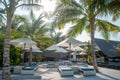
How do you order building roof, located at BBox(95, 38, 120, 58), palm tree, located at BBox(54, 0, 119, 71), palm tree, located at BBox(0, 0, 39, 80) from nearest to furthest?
palm tree, located at BBox(0, 0, 39, 80)
palm tree, located at BBox(54, 0, 119, 71)
building roof, located at BBox(95, 38, 120, 58)

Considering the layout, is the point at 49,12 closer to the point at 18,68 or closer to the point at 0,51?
the point at 18,68

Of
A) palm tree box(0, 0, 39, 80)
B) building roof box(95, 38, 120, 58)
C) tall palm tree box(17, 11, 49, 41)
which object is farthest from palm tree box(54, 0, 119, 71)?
tall palm tree box(17, 11, 49, 41)

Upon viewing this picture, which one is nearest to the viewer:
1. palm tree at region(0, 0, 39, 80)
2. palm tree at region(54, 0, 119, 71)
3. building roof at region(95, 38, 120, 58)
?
palm tree at region(0, 0, 39, 80)

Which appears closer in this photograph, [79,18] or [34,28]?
[79,18]

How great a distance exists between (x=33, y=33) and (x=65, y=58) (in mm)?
16080

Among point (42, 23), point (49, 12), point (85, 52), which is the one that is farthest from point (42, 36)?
point (49, 12)

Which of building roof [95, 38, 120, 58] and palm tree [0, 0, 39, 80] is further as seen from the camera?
building roof [95, 38, 120, 58]

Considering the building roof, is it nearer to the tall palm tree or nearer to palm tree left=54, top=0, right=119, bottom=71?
palm tree left=54, top=0, right=119, bottom=71

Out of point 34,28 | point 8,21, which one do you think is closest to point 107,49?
point 34,28

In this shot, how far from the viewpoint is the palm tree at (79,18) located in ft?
53.5

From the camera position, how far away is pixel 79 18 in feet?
57.3

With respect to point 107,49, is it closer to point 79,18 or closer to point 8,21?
point 79,18

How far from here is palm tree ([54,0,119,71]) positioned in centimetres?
1630

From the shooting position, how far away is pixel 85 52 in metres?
30.1
